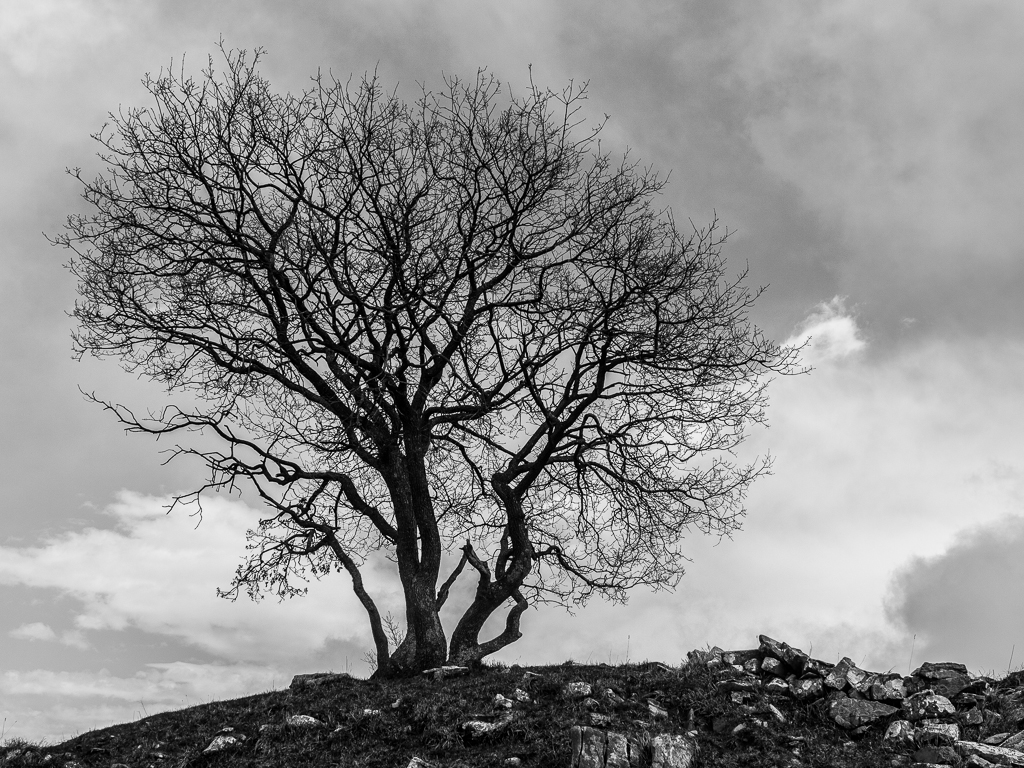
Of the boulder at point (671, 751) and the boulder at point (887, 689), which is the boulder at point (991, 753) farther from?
the boulder at point (671, 751)

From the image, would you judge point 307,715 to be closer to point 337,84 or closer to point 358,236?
point 358,236

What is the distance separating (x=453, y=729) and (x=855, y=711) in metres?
5.86

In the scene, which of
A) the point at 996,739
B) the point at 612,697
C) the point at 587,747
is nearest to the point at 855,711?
the point at 996,739

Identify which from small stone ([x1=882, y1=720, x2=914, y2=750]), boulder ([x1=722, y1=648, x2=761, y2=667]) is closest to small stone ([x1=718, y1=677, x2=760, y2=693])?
boulder ([x1=722, y1=648, x2=761, y2=667])

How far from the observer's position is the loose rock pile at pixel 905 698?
11.6 metres

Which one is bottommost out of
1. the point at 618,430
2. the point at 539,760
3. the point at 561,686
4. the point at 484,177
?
the point at 539,760

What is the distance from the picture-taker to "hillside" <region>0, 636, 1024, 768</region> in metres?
11.3

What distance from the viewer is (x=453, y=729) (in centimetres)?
1195

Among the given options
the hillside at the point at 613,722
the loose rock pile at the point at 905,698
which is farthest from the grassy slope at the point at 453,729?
the loose rock pile at the point at 905,698

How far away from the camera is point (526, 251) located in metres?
16.5

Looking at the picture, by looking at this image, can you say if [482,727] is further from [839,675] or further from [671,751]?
[839,675]

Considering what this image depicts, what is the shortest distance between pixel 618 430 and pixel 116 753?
10298 mm

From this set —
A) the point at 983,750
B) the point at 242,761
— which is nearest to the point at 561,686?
the point at 242,761

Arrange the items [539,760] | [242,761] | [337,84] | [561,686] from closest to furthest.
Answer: [539,760], [242,761], [561,686], [337,84]
